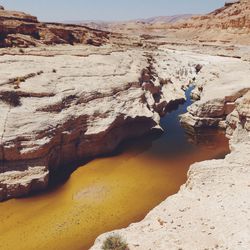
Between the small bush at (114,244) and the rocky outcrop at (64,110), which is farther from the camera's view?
the rocky outcrop at (64,110)

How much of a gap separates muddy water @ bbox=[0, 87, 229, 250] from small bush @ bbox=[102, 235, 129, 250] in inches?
110

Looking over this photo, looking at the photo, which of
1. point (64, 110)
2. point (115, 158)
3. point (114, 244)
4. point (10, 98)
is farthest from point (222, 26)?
point (114, 244)

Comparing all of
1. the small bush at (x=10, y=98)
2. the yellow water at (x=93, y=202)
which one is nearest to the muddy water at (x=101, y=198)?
the yellow water at (x=93, y=202)

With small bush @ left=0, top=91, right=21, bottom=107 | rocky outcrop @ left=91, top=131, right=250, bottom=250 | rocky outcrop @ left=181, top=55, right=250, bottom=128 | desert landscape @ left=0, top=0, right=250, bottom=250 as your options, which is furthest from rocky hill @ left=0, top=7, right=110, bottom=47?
rocky outcrop @ left=91, top=131, right=250, bottom=250

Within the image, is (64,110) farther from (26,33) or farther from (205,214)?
(26,33)

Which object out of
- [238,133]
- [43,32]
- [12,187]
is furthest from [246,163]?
[43,32]

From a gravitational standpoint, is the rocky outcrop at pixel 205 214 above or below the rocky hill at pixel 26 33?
below

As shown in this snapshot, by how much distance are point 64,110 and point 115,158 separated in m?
3.73

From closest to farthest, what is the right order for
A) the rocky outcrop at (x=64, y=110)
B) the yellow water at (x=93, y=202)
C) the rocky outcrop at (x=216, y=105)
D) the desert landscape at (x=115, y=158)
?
1. the desert landscape at (x=115, y=158)
2. the yellow water at (x=93, y=202)
3. the rocky outcrop at (x=64, y=110)
4. the rocky outcrop at (x=216, y=105)

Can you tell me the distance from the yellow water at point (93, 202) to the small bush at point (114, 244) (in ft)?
9.20

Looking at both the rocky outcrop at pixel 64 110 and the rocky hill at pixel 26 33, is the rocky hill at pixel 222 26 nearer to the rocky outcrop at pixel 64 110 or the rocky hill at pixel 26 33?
the rocky hill at pixel 26 33

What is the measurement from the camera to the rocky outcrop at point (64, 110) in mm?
16266

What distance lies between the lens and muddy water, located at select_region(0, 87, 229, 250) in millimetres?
13247

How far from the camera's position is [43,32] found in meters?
38.9
